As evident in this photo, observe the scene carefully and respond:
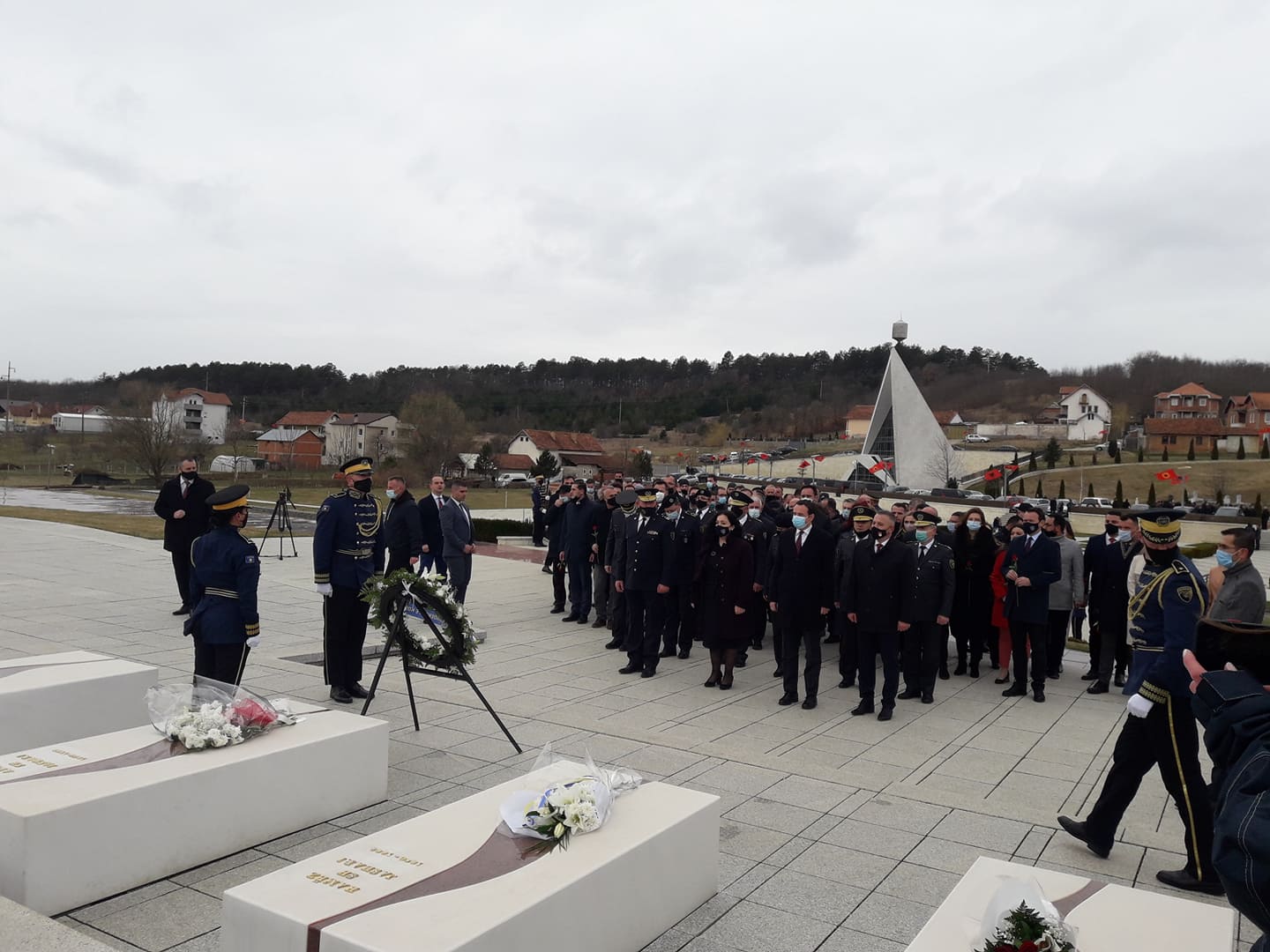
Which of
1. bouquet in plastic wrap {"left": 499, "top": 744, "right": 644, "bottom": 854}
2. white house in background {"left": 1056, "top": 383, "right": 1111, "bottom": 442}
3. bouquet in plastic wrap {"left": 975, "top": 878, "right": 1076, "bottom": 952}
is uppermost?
white house in background {"left": 1056, "top": 383, "right": 1111, "bottom": 442}

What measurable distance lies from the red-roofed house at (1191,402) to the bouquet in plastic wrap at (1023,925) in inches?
4744

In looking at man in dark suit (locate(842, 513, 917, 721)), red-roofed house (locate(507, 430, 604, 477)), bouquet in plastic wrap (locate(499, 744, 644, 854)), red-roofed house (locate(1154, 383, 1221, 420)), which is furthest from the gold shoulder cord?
red-roofed house (locate(1154, 383, 1221, 420))

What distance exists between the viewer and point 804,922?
4.43 metres

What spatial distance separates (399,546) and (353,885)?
7.12 m

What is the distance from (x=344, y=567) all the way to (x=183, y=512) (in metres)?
4.63

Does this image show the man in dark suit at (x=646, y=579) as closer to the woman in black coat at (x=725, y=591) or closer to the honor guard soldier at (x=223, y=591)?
the woman in black coat at (x=725, y=591)

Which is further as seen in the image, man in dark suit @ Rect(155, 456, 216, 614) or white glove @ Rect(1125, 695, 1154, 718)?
man in dark suit @ Rect(155, 456, 216, 614)

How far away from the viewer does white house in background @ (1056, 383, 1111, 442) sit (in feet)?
328

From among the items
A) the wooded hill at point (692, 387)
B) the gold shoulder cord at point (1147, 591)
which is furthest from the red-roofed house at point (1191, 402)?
the gold shoulder cord at point (1147, 591)

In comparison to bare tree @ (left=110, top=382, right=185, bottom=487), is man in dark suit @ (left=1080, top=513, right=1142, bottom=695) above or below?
below

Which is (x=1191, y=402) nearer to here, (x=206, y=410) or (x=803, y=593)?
(x=803, y=593)

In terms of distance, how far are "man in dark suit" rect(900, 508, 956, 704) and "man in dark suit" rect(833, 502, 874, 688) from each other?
552 millimetres

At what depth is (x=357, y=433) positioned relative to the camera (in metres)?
106

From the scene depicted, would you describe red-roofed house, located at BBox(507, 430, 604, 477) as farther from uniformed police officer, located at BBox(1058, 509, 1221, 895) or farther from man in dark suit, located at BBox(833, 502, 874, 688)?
uniformed police officer, located at BBox(1058, 509, 1221, 895)
